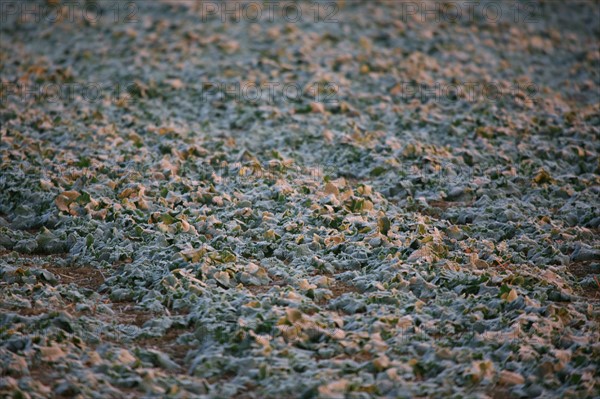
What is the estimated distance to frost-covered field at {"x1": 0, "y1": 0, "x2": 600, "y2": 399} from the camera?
429cm

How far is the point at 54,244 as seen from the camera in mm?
5781

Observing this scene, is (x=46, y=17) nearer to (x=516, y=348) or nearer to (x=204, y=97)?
(x=204, y=97)

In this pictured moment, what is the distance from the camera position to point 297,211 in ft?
20.8

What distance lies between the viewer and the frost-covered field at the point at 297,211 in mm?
4289

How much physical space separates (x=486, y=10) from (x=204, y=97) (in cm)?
615
